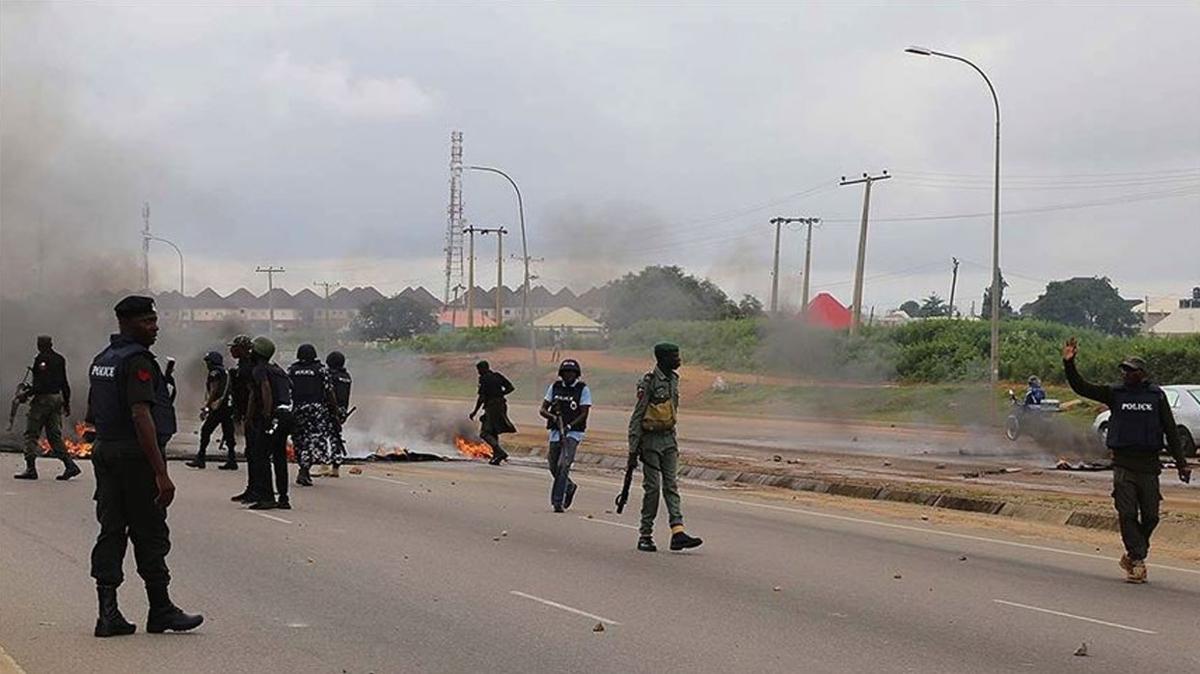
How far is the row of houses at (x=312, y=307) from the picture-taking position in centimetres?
4103

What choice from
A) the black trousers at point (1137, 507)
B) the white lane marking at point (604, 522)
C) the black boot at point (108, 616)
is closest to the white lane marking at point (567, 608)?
the black boot at point (108, 616)

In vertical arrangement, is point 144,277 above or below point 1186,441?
above

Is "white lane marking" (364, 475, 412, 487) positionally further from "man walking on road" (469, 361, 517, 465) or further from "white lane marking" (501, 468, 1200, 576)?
"man walking on road" (469, 361, 517, 465)

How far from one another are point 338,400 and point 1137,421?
12.0 metres

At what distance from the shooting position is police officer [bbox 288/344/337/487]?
1878cm

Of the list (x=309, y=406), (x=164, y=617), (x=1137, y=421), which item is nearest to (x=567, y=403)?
(x=309, y=406)

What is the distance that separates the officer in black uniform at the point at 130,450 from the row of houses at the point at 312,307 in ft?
95.7

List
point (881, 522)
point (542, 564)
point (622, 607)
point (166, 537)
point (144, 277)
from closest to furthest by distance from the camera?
point (166, 537) < point (622, 607) < point (542, 564) < point (881, 522) < point (144, 277)

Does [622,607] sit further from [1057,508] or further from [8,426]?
[8,426]

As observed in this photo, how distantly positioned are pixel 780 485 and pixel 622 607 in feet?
43.8

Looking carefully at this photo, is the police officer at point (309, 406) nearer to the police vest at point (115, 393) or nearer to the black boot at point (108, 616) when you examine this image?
the black boot at point (108, 616)

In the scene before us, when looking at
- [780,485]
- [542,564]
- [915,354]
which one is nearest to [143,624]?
[542,564]

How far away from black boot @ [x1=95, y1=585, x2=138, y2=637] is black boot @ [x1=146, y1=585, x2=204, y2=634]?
18cm

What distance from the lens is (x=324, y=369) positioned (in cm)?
1928
